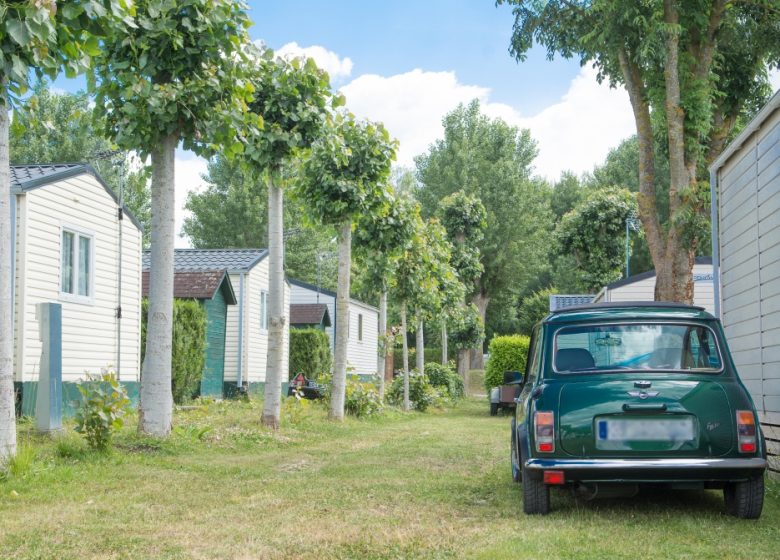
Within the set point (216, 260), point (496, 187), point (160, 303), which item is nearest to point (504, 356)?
point (216, 260)

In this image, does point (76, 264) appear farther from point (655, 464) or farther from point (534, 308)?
point (534, 308)

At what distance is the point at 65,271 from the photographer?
15133 mm

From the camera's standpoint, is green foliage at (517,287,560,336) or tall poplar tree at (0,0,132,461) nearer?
tall poplar tree at (0,0,132,461)

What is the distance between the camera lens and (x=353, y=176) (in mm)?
17250

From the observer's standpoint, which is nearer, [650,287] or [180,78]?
[180,78]

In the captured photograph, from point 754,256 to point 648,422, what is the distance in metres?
3.58

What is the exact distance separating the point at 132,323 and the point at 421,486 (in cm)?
1097

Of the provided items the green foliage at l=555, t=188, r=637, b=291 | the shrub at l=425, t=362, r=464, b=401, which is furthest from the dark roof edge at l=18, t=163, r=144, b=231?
the green foliage at l=555, t=188, r=637, b=291

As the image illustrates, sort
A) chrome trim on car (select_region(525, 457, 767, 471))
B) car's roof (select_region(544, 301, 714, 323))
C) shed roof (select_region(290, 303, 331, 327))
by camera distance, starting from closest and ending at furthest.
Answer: chrome trim on car (select_region(525, 457, 767, 471)) → car's roof (select_region(544, 301, 714, 323)) → shed roof (select_region(290, 303, 331, 327))

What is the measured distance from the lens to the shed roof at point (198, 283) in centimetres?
2296

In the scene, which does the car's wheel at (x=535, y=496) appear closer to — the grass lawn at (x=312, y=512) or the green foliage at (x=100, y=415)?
the grass lawn at (x=312, y=512)

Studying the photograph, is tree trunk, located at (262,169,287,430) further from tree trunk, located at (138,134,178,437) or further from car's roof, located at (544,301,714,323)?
car's roof, located at (544,301,714,323)

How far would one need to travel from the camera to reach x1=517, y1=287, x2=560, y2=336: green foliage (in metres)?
57.0

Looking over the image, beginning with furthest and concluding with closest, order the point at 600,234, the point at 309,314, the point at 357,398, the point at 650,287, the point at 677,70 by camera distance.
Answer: the point at 600,234, the point at 309,314, the point at 650,287, the point at 357,398, the point at 677,70
